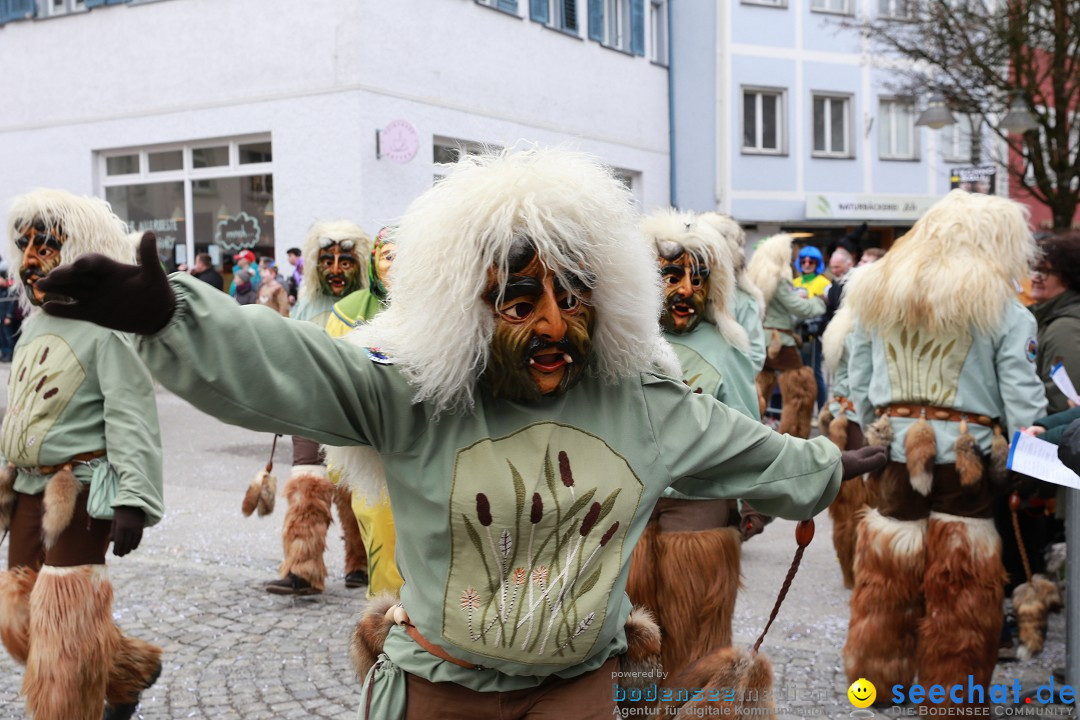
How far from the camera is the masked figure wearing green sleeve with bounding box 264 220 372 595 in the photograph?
5.80 metres

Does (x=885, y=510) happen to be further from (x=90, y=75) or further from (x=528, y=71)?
(x=90, y=75)

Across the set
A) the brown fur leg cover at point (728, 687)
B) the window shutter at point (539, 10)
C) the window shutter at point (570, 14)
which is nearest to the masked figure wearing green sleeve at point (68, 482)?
the brown fur leg cover at point (728, 687)

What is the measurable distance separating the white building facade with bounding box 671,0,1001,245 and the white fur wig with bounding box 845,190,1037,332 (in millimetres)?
18648

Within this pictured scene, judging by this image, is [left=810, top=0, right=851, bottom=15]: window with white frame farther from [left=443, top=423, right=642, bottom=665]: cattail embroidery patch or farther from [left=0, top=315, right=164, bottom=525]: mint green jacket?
[left=443, top=423, right=642, bottom=665]: cattail embroidery patch

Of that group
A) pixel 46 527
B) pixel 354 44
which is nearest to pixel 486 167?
pixel 46 527

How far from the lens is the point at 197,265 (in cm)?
1571

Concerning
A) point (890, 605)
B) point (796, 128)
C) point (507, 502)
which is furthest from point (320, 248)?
point (796, 128)

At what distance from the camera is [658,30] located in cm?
2264

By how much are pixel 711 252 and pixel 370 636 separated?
2.27 m

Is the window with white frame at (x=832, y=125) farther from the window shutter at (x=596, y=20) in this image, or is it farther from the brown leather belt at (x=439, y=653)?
the brown leather belt at (x=439, y=653)

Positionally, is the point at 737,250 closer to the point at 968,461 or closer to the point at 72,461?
the point at 968,461

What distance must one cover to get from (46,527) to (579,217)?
246cm

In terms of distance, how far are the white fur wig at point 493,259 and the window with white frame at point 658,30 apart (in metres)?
20.5

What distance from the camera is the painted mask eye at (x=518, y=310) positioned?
2229 millimetres
